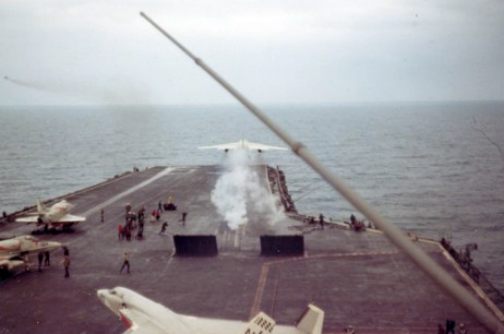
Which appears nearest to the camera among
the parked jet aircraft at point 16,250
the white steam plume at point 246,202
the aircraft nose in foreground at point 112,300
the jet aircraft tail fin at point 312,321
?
the jet aircraft tail fin at point 312,321

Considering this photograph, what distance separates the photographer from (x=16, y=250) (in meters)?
34.8

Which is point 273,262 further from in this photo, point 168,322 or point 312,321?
point 312,321

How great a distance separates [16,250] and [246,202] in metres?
28.6

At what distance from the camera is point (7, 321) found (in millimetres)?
26719

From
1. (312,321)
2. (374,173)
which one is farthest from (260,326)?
(374,173)

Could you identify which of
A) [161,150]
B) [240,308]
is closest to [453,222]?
[240,308]

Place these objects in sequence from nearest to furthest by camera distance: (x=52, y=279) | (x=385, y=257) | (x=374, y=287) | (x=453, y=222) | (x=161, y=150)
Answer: (x=374, y=287)
(x=52, y=279)
(x=385, y=257)
(x=453, y=222)
(x=161, y=150)

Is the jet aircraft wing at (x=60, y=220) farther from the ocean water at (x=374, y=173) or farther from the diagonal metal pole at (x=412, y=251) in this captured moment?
the diagonal metal pole at (x=412, y=251)

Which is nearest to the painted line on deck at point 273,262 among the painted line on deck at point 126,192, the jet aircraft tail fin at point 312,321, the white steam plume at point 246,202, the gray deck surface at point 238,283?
the gray deck surface at point 238,283

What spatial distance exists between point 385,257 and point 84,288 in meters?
20.9

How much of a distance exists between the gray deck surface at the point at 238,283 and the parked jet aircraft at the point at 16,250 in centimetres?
103

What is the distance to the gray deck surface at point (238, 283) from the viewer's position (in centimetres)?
2689

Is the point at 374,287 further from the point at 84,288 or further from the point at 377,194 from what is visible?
the point at 377,194

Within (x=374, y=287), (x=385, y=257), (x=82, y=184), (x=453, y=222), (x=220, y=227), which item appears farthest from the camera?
(x=82, y=184)
